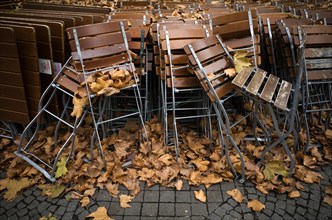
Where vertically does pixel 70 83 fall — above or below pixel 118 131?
above

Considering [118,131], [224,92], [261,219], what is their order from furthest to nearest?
1. [118,131]
2. [224,92]
3. [261,219]

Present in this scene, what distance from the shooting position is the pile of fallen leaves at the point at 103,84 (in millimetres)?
3072

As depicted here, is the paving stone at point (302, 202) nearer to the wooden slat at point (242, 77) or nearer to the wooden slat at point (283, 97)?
the wooden slat at point (283, 97)

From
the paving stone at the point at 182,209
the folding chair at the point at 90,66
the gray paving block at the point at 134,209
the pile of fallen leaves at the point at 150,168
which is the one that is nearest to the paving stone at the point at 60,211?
the pile of fallen leaves at the point at 150,168

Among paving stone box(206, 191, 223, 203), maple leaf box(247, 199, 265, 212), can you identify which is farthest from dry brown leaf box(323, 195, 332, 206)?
Result: paving stone box(206, 191, 223, 203)

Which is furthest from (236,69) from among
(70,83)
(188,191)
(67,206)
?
(67,206)

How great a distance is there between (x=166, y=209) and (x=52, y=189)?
1.41 meters

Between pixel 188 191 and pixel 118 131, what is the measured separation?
1507mm

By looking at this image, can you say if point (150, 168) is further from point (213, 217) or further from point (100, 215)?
point (213, 217)

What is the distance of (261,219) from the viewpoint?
291 cm

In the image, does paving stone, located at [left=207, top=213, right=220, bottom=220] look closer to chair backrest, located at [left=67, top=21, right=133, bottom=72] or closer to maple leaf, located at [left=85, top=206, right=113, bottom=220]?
maple leaf, located at [left=85, top=206, right=113, bottom=220]

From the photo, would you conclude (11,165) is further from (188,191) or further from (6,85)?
(188,191)

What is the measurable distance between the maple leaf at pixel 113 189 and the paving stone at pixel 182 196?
704 mm

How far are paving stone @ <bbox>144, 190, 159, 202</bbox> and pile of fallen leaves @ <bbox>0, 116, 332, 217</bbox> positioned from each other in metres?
0.10
